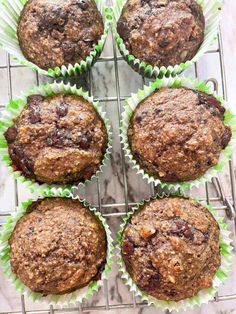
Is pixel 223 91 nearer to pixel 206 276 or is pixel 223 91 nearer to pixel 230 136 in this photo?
pixel 230 136

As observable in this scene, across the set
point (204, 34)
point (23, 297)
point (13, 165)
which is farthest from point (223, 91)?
point (23, 297)

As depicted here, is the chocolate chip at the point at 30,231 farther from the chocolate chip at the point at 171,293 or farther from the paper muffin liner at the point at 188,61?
the paper muffin liner at the point at 188,61

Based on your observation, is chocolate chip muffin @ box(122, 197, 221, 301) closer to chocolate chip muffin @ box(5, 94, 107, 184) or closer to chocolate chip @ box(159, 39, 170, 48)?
chocolate chip muffin @ box(5, 94, 107, 184)

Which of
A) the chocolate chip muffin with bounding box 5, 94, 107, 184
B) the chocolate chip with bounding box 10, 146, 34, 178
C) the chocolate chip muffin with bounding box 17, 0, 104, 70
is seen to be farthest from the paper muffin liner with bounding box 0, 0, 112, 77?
the chocolate chip with bounding box 10, 146, 34, 178

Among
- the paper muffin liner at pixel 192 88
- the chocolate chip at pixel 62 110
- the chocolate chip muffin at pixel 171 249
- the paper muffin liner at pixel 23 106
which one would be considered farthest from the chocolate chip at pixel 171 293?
the chocolate chip at pixel 62 110

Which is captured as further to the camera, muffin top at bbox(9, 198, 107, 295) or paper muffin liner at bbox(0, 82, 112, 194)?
paper muffin liner at bbox(0, 82, 112, 194)

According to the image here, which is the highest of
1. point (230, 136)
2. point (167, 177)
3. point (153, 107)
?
point (153, 107)
